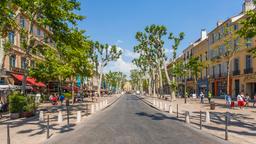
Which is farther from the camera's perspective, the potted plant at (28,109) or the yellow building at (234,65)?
the yellow building at (234,65)

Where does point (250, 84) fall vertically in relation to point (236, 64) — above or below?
below

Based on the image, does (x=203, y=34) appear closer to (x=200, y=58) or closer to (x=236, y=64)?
(x=200, y=58)

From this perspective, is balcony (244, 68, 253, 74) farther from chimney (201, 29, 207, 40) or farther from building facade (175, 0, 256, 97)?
chimney (201, 29, 207, 40)

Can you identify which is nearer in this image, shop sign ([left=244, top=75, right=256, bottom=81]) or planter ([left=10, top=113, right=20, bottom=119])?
planter ([left=10, top=113, right=20, bottom=119])

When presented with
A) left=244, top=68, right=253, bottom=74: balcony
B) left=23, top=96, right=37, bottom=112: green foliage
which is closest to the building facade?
left=244, top=68, right=253, bottom=74: balcony

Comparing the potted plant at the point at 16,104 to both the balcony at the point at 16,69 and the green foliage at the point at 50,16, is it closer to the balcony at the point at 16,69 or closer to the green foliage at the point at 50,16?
the green foliage at the point at 50,16

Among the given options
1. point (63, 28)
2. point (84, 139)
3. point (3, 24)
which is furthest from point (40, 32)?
point (84, 139)

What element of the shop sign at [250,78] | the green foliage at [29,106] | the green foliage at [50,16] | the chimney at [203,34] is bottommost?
the green foliage at [29,106]

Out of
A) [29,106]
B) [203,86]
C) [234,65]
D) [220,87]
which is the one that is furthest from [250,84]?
[29,106]

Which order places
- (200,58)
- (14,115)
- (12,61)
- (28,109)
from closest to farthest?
(14,115), (28,109), (12,61), (200,58)

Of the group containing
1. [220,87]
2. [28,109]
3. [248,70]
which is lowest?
[28,109]

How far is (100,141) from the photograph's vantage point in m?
11.1

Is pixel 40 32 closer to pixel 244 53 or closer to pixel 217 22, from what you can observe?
pixel 244 53

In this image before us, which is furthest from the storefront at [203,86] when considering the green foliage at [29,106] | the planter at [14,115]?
the planter at [14,115]
